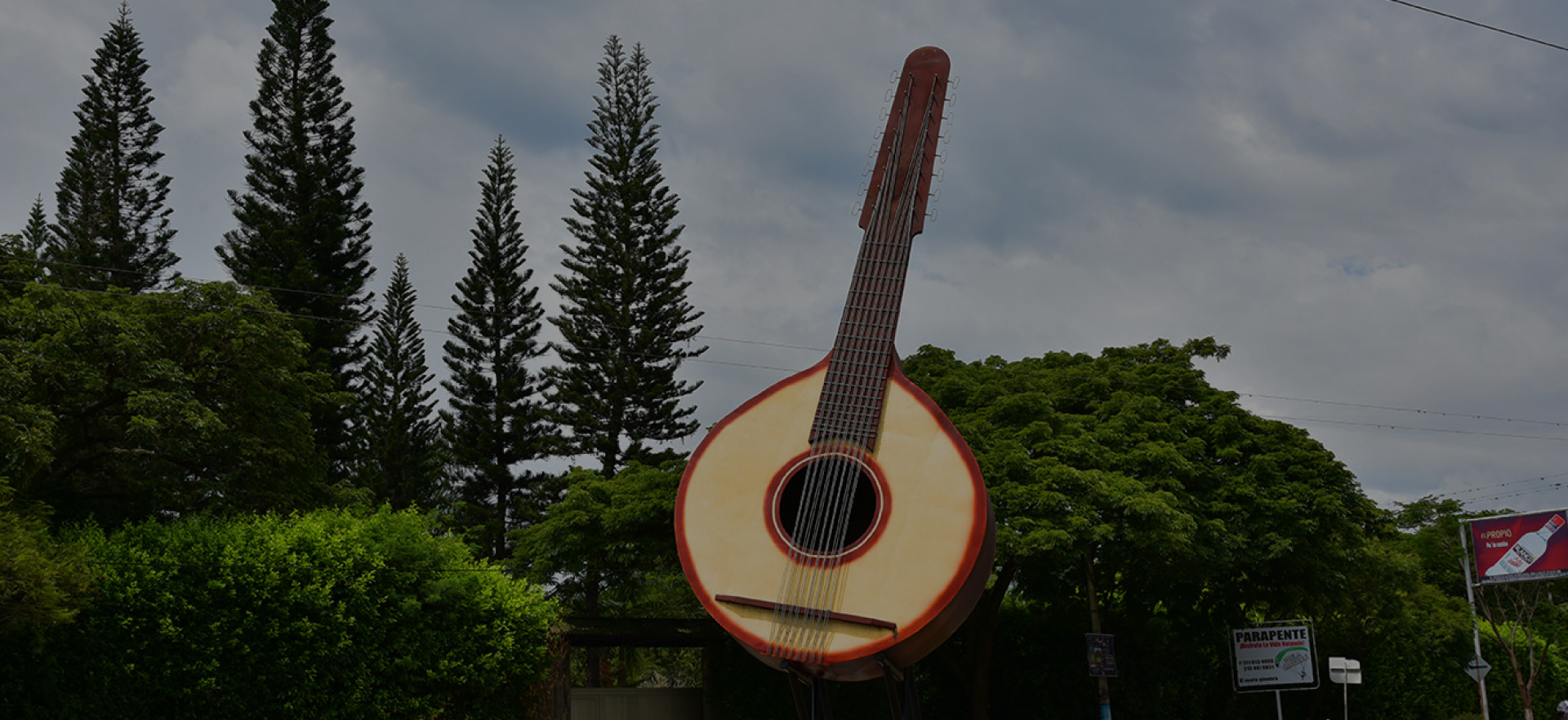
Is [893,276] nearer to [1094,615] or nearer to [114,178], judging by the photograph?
[1094,615]

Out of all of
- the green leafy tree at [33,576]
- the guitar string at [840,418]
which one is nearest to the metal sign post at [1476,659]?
the guitar string at [840,418]

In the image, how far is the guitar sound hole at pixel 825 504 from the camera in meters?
7.83

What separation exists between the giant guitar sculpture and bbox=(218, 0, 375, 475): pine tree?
70.9 feet

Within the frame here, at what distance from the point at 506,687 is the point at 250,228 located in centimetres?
1670

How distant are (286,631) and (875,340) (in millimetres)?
9554

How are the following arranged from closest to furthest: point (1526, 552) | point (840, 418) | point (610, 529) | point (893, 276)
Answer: point (840, 418), point (893, 276), point (610, 529), point (1526, 552)

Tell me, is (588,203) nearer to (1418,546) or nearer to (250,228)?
(250,228)

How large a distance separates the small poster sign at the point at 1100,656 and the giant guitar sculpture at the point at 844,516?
10481 mm

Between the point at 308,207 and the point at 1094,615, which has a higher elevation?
the point at 308,207

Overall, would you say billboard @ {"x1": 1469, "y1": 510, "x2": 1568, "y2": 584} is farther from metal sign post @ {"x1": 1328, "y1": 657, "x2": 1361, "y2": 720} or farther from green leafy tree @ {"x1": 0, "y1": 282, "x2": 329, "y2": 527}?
green leafy tree @ {"x1": 0, "y1": 282, "x2": 329, "y2": 527}

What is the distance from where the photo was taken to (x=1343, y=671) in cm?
1905

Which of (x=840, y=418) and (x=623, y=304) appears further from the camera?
(x=623, y=304)

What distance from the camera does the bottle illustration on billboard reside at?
996 inches

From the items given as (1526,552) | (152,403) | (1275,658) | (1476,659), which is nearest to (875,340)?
(152,403)
